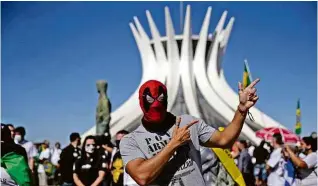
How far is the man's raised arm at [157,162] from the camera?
251 cm

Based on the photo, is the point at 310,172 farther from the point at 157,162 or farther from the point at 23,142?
the point at 157,162

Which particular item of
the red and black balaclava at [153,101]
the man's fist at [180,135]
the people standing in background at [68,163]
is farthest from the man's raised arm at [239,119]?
the people standing in background at [68,163]

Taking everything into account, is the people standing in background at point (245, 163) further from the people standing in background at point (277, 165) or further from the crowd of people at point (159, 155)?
the people standing in background at point (277, 165)

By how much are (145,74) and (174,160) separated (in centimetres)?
3509

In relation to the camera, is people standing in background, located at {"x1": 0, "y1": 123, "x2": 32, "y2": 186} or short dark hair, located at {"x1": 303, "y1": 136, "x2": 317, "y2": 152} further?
short dark hair, located at {"x1": 303, "y1": 136, "x2": 317, "y2": 152}

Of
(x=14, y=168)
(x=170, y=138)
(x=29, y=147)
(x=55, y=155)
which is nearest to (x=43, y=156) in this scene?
(x=55, y=155)

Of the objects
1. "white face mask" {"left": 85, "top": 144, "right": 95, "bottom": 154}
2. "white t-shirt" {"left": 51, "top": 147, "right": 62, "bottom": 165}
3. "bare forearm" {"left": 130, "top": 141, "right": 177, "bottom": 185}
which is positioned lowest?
"white t-shirt" {"left": 51, "top": 147, "right": 62, "bottom": 165}

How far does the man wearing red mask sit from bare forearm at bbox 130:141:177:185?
0.02 m

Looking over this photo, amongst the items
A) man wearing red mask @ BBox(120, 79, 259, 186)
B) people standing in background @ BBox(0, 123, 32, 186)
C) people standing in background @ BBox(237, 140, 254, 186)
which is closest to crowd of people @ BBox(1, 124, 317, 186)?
people standing in background @ BBox(0, 123, 32, 186)

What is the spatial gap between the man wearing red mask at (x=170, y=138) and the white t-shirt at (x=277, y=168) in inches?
181

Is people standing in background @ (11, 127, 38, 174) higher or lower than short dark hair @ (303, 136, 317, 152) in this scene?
higher

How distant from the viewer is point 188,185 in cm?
262

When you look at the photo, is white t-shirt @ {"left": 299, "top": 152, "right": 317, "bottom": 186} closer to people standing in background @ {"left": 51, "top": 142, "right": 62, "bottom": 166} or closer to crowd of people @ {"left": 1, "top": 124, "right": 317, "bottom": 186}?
crowd of people @ {"left": 1, "top": 124, "right": 317, "bottom": 186}

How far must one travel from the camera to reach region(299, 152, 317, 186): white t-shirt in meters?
6.29
